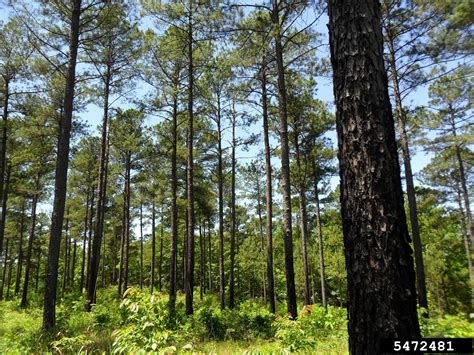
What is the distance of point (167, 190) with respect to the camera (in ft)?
80.3

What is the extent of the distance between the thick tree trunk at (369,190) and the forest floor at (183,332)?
964 millimetres

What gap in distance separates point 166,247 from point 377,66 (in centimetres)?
3984

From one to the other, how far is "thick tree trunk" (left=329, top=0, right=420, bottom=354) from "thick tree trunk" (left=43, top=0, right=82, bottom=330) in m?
7.79

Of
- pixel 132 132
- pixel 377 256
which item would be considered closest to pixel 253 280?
pixel 132 132

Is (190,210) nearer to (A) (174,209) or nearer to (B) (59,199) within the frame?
(A) (174,209)

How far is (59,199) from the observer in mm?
8141

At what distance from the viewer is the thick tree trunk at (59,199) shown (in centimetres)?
782

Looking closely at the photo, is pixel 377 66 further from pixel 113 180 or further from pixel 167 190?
pixel 167 190

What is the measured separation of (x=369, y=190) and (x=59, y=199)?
26.4 feet

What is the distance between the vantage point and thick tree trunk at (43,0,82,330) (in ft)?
25.7

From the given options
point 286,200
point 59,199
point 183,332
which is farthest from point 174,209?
point 286,200

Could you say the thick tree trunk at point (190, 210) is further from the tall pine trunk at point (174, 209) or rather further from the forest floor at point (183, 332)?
the tall pine trunk at point (174, 209)

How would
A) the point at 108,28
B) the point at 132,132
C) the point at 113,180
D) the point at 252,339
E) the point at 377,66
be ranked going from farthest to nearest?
the point at 113,180 → the point at 132,132 → the point at 108,28 → the point at 252,339 → the point at 377,66

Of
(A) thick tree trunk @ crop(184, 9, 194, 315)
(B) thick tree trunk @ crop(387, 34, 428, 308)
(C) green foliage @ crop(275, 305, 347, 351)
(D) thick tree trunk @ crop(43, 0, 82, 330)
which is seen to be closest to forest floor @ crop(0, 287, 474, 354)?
(C) green foliage @ crop(275, 305, 347, 351)
